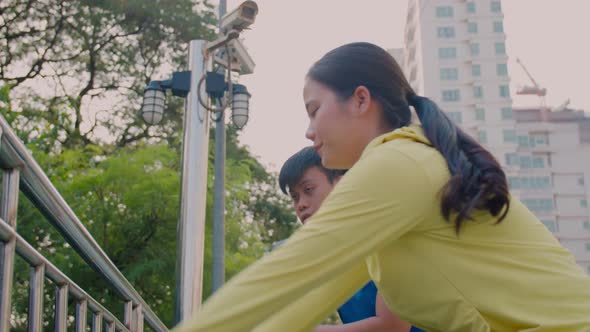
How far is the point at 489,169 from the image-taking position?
1.28 meters

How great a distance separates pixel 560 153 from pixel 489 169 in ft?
218

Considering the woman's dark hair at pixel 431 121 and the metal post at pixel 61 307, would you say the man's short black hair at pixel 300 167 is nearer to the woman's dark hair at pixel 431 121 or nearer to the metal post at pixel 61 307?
the metal post at pixel 61 307

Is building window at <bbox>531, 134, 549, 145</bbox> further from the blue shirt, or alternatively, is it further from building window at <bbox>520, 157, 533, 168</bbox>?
the blue shirt

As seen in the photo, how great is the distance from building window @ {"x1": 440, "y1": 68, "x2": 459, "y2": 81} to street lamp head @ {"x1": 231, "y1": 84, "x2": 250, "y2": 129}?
2032 inches

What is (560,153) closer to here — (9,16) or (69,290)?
(9,16)

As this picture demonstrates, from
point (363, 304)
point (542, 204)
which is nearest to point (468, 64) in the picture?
point (542, 204)

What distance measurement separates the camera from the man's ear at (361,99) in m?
1.57

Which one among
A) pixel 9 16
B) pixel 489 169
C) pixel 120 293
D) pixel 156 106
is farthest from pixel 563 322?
pixel 9 16

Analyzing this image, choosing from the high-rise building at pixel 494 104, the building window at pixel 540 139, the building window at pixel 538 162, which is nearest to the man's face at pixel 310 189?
the high-rise building at pixel 494 104

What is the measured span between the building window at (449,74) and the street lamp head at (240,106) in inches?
2032

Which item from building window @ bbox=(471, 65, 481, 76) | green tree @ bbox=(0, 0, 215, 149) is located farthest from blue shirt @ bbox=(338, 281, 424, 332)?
building window @ bbox=(471, 65, 481, 76)

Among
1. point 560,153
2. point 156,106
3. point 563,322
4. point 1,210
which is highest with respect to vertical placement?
point 560,153

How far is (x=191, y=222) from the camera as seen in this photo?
471cm

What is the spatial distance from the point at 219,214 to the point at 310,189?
466 cm
